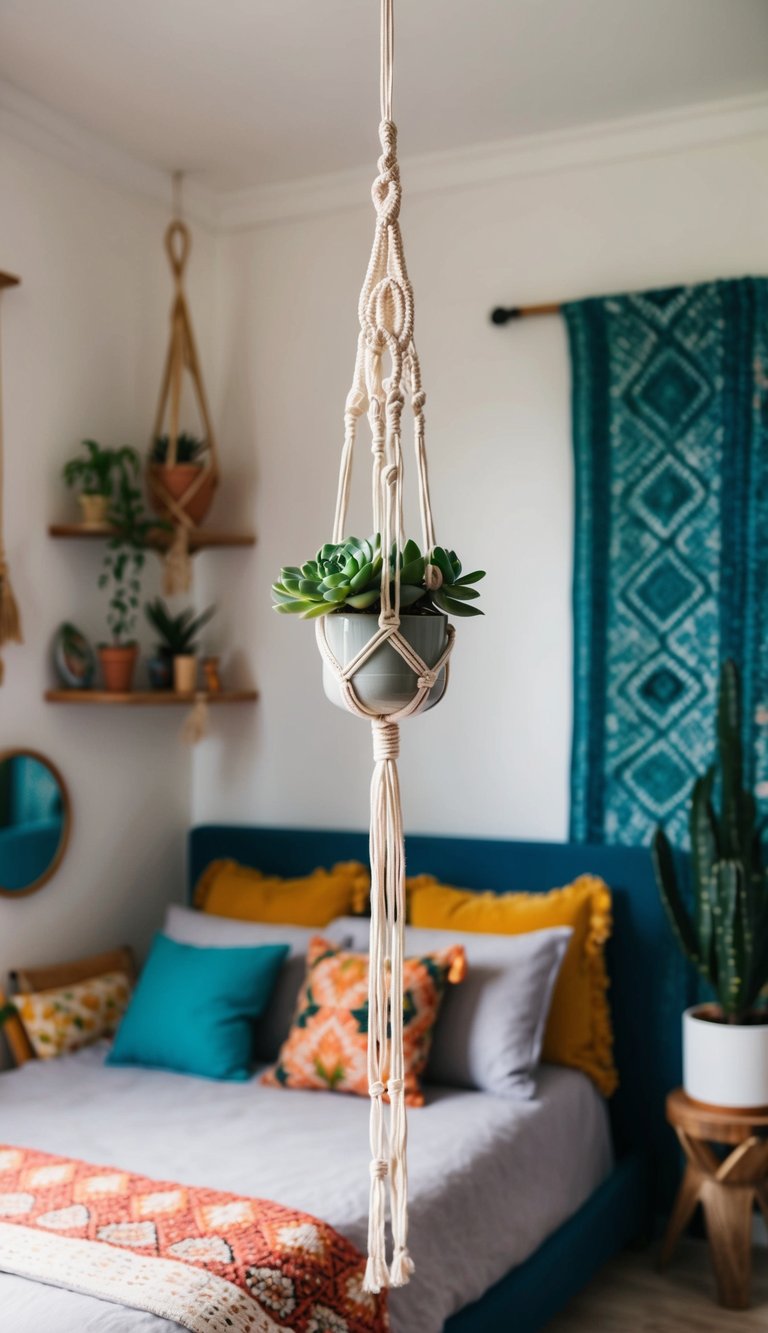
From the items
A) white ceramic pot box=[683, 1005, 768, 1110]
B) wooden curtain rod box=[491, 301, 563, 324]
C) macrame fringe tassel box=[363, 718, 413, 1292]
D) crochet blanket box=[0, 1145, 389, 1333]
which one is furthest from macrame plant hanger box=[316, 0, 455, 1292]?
wooden curtain rod box=[491, 301, 563, 324]

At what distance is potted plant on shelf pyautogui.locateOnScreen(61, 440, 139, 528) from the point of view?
136 inches

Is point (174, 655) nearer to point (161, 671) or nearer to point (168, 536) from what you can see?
point (161, 671)

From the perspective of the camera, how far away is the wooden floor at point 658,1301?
287 cm

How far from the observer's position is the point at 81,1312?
1875mm

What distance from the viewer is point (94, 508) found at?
3.48 metres

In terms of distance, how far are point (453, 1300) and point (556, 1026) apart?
0.97 m

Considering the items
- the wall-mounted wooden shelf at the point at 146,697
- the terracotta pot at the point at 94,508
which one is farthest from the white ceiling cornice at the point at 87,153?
the wall-mounted wooden shelf at the point at 146,697

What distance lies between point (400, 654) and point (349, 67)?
2.14 metres

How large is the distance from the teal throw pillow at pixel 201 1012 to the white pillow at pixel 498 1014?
1.35 ft

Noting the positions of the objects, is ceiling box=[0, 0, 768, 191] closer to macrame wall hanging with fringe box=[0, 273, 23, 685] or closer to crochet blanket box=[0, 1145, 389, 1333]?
macrame wall hanging with fringe box=[0, 273, 23, 685]

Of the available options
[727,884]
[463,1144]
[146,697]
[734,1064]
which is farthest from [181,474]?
[734,1064]

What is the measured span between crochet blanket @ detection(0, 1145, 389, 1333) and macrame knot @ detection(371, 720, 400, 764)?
0.92 m

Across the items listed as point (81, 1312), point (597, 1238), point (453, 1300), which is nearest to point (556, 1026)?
point (597, 1238)

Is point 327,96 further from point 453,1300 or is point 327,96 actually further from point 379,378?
point 453,1300
